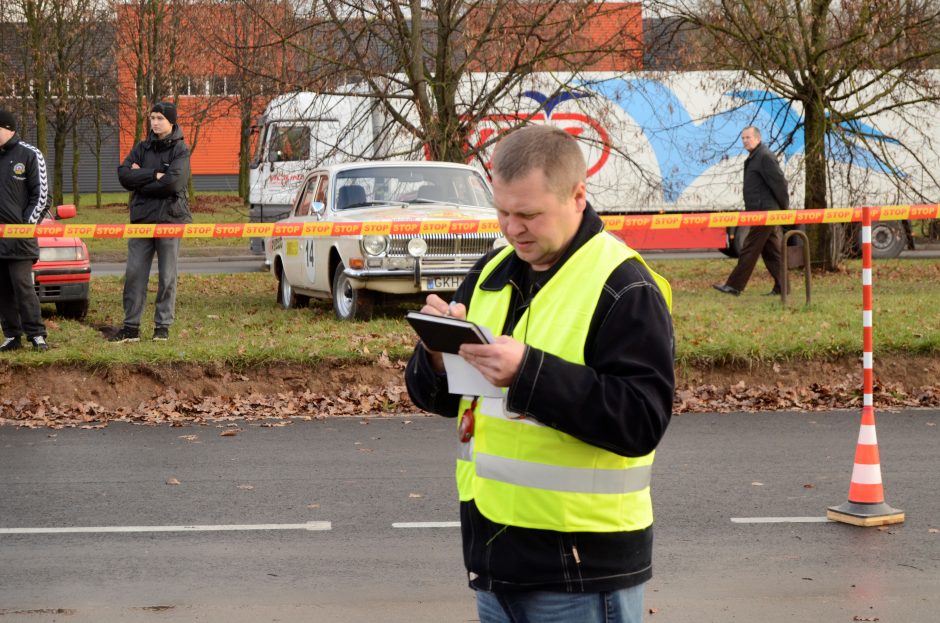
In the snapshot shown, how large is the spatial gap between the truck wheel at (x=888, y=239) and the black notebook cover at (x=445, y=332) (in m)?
23.5

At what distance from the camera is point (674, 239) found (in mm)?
24375

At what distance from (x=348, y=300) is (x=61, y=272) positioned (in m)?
3.41

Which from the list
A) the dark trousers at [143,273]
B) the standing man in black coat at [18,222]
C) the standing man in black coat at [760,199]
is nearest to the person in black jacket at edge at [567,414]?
the standing man in black coat at [18,222]

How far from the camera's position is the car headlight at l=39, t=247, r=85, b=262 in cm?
1471

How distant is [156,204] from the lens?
12.4 metres

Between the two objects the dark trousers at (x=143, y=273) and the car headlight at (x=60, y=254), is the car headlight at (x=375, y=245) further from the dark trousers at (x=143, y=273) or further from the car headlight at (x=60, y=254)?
the car headlight at (x=60, y=254)

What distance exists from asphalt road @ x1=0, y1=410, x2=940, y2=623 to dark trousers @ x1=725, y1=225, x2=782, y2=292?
6.38 m

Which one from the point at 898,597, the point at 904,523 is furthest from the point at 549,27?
the point at 898,597

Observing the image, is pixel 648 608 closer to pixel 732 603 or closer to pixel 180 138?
pixel 732 603

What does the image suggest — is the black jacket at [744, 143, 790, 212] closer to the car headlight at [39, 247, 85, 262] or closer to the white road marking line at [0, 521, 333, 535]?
the car headlight at [39, 247, 85, 262]

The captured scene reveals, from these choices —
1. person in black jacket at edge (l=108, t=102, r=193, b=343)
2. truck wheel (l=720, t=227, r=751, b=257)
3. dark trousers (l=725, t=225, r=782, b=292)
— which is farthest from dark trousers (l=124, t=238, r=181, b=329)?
truck wheel (l=720, t=227, r=751, b=257)

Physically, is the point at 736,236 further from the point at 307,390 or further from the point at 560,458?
the point at 560,458

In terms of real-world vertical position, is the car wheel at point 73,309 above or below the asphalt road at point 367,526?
above

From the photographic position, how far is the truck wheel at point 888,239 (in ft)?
81.5
